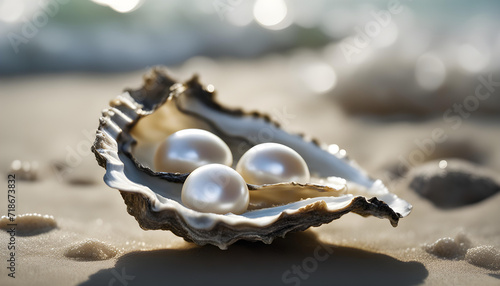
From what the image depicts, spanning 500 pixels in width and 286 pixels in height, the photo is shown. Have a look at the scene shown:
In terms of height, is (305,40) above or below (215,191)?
above

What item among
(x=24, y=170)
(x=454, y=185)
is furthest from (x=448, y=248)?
(x=24, y=170)

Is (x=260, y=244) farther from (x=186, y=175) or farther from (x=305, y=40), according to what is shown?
(x=305, y=40)

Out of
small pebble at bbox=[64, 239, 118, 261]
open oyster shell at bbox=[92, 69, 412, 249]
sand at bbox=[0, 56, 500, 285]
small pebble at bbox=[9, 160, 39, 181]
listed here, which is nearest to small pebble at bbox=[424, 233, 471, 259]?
sand at bbox=[0, 56, 500, 285]

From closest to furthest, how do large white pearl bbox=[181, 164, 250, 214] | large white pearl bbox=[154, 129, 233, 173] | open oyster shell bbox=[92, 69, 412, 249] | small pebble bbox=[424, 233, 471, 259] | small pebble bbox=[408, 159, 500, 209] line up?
open oyster shell bbox=[92, 69, 412, 249], large white pearl bbox=[181, 164, 250, 214], small pebble bbox=[424, 233, 471, 259], large white pearl bbox=[154, 129, 233, 173], small pebble bbox=[408, 159, 500, 209]

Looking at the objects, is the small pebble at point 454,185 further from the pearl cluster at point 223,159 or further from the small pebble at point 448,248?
the pearl cluster at point 223,159

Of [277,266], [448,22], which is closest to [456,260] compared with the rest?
[277,266]

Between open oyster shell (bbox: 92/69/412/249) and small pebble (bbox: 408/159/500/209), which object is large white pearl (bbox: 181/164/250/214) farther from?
small pebble (bbox: 408/159/500/209)
